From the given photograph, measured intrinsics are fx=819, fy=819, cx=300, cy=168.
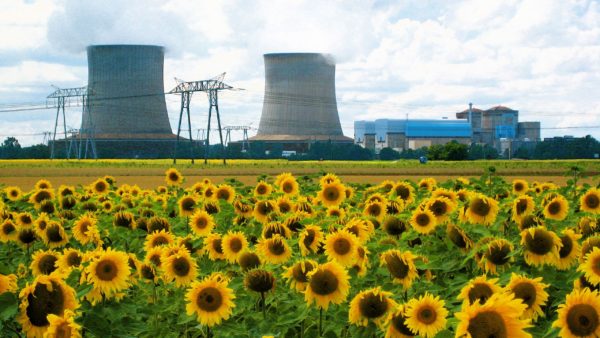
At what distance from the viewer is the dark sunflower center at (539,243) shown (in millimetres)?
2699

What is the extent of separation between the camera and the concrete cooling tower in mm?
56312

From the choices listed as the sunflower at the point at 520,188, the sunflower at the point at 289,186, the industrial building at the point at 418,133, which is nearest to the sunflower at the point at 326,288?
the sunflower at the point at 289,186

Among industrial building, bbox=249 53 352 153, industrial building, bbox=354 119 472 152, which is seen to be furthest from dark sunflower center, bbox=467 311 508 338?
industrial building, bbox=354 119 472 152

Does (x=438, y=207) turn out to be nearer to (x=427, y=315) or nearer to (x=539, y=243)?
(x=539, y=243)

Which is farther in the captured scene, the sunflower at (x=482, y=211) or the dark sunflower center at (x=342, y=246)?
the sunflower at (x=482, y=211)

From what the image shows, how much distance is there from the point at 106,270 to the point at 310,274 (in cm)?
59

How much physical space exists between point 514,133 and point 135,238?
11699cm

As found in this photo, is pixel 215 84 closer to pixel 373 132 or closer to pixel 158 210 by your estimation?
pixel 158 210

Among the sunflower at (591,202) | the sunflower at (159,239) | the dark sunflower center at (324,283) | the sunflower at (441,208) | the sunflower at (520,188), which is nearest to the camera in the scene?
the dark sunflower center at (324,283)

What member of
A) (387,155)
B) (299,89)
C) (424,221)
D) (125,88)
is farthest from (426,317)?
(387,155)

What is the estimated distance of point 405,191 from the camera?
4.92 m

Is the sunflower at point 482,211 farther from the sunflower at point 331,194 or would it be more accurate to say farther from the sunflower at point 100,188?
the sunflower at point 100,188

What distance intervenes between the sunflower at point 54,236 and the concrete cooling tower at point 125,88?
53.6 m

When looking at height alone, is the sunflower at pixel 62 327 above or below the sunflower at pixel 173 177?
below
